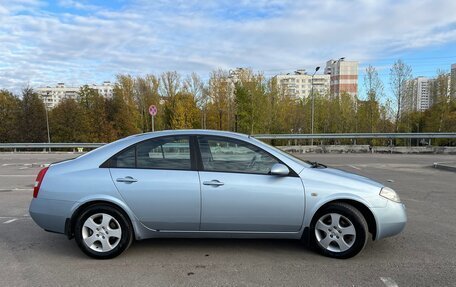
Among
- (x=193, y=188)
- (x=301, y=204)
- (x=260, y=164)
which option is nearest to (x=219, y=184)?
(x=193, y=188)

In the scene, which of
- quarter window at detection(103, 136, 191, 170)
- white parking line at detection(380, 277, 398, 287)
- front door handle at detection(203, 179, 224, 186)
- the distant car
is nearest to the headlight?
the distant car

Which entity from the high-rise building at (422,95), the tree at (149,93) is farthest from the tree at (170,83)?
the high-rise building at (422,95)

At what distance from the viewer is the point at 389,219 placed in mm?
4180

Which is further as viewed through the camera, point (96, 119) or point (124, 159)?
point (96, 119)

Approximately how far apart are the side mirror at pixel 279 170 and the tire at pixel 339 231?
2.14 feet

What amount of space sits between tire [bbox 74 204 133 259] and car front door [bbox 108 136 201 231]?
0.23 metres

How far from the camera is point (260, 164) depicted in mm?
4250

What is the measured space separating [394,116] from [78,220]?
36344 millimetres

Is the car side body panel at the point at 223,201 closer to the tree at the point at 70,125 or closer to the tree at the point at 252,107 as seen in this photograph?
the tree at the point at 252,107

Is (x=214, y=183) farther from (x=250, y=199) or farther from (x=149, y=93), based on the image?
(x=149, y=93)

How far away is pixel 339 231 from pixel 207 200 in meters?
1.63

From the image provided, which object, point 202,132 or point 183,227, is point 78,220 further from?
point 202,132

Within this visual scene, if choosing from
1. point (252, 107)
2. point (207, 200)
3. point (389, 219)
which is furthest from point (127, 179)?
point (252, 107)

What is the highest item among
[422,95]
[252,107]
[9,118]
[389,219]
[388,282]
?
[422,95]
